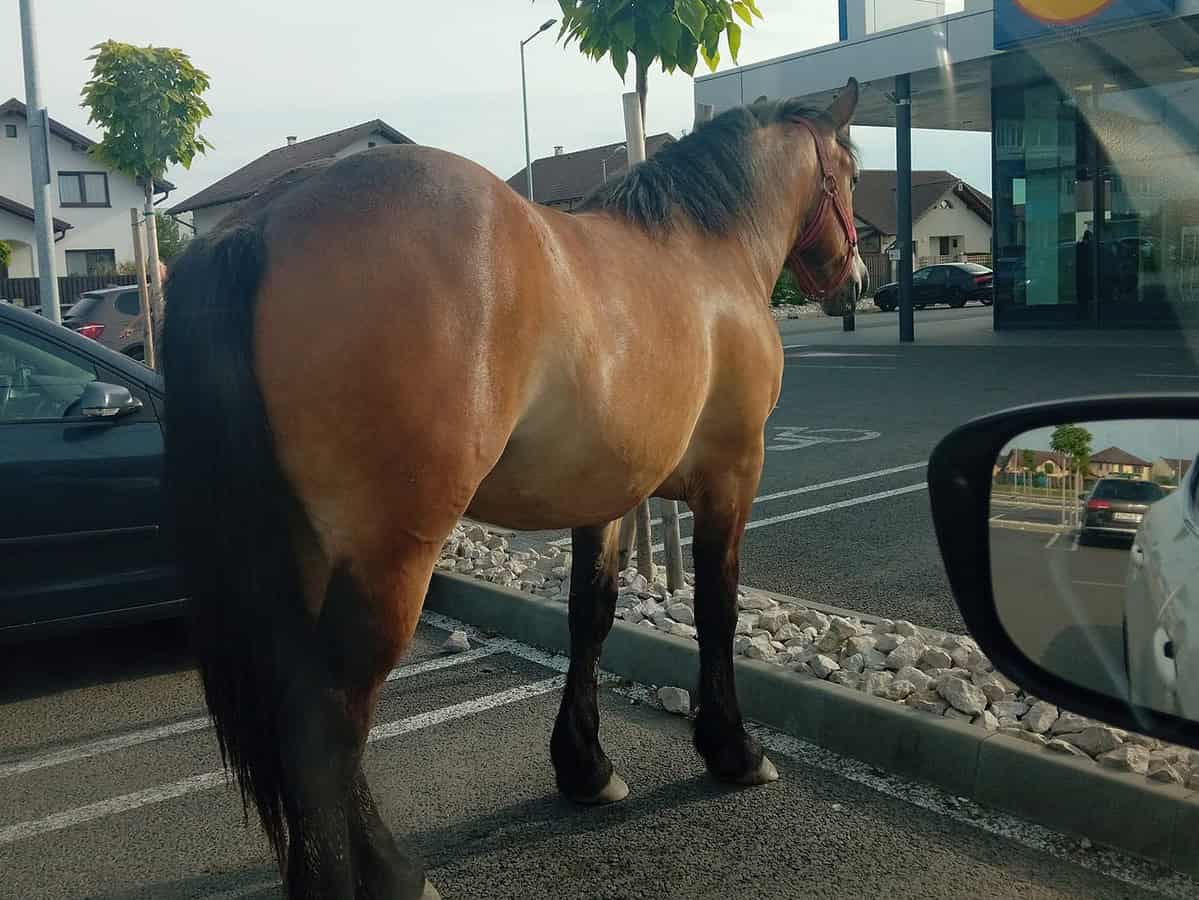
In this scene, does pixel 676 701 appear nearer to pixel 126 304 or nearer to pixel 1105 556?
pixel 1105 556

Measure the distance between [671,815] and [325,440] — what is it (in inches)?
68.6

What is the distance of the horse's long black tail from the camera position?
257 centimetres

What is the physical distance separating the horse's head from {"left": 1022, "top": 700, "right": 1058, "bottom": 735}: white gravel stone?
181 cm

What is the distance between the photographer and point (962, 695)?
153 inches

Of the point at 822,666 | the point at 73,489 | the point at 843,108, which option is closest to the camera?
the point at 822,666

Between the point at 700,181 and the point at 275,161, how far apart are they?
63164mm

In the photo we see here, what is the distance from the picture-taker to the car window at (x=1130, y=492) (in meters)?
1.58

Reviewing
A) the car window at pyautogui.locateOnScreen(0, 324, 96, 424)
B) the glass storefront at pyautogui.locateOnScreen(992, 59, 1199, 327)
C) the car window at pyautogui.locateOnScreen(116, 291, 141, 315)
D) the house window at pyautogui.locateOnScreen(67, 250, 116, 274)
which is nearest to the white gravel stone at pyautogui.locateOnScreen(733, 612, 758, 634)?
the car window at pyautogui.locateOnScreen(0, 324, 96, 424)

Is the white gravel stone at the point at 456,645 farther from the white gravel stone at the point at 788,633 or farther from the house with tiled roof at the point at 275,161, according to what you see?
the house with tiled roof at the point at 275,161

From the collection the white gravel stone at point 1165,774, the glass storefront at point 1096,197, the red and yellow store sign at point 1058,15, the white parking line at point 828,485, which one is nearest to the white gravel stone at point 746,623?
the white gravel stone at point 1165,774

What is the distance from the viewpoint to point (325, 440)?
2.54 m

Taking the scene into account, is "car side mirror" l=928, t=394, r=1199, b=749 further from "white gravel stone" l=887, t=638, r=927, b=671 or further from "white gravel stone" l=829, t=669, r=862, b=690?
"white gravel stone" l=887, t=638, r=927, b=671

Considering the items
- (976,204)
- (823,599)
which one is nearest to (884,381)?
(823,599)

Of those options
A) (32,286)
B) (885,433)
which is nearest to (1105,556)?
(885,433)
